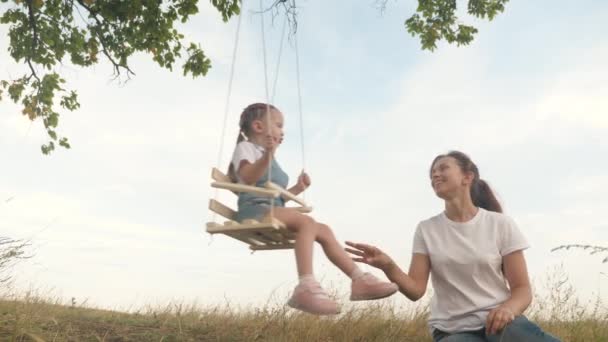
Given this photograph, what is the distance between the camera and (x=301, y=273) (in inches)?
151

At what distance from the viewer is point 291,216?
3947 mm

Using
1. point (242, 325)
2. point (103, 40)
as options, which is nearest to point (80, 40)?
point (103, 40)

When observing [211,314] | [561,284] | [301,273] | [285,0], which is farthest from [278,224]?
[561,284]

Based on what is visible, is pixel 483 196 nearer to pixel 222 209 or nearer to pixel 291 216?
pixel 291 216

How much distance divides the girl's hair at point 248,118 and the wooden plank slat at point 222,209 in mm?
188

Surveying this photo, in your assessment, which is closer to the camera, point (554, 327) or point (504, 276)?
point (504, 276)

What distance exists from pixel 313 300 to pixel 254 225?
1.83ft

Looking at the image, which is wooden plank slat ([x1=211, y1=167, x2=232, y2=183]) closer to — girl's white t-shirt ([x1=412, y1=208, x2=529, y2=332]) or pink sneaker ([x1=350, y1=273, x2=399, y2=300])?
pink sneaker ([x1=350, y1=273, x2=399, y2=300])

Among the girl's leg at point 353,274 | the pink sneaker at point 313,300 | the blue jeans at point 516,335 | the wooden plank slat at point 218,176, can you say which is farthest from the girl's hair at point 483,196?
the wooden plank slat at point 218,176

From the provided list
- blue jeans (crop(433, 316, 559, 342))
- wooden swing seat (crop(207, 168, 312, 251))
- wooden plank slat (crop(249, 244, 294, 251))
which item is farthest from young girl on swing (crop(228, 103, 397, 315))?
blue jeans (crop(433, 316, 559, 342))

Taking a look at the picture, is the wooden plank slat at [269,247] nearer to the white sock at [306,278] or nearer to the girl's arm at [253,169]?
the white sock at [306,278]

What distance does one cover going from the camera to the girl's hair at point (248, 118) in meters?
4.08

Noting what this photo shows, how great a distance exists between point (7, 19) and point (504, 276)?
8.42 m

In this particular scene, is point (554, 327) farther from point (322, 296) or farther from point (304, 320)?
point (322, 296)
